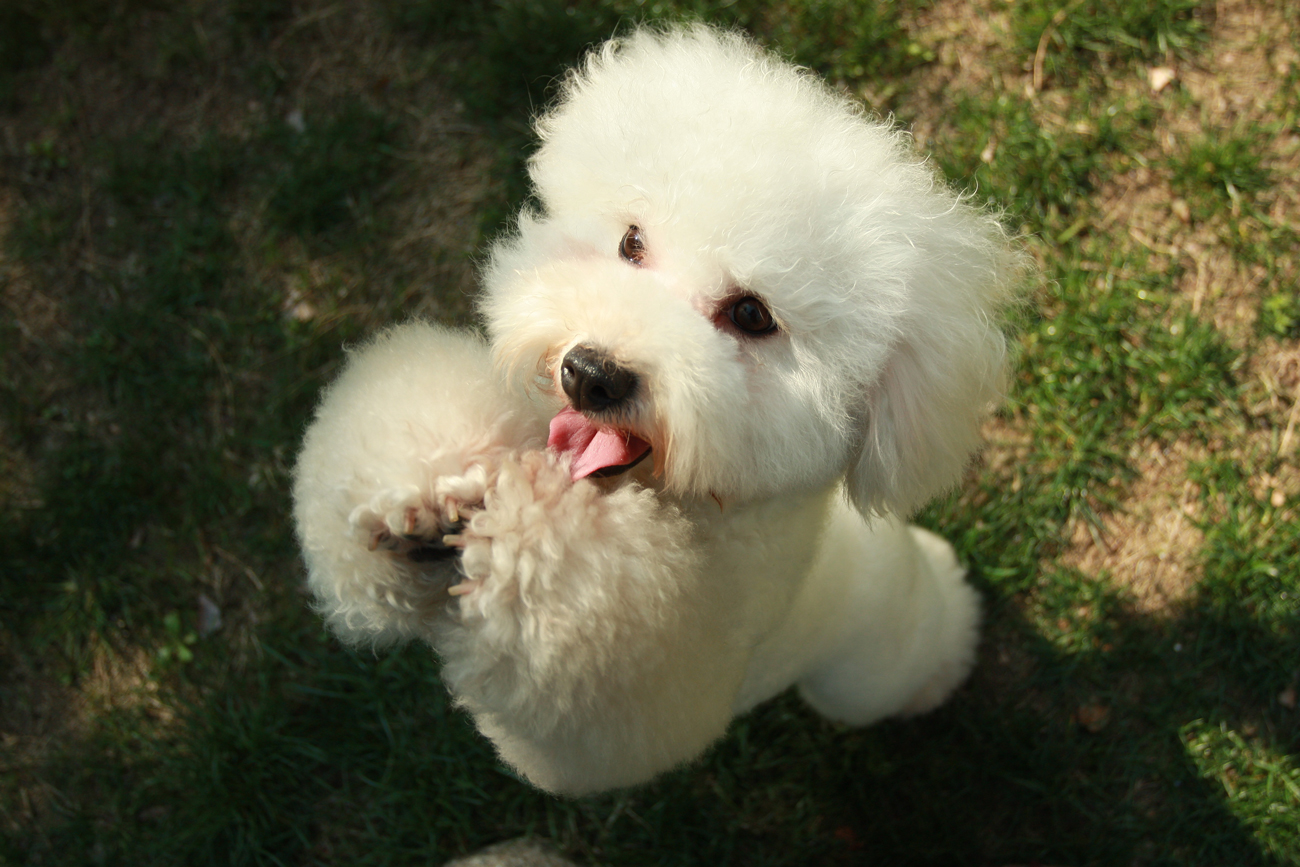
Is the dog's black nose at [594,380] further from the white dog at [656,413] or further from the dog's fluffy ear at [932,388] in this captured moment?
the dog's fluffy ear at [932,388]

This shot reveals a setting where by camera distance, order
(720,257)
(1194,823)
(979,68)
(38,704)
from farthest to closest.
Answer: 1. (979,68)
2. (38,704)
3. (1194,823)
4. (720,257)

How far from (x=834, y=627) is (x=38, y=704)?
2528 mm

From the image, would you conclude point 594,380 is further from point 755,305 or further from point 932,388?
point 932,388

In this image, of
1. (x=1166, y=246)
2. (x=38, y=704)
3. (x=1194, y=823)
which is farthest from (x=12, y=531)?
(x=1166, y=246)

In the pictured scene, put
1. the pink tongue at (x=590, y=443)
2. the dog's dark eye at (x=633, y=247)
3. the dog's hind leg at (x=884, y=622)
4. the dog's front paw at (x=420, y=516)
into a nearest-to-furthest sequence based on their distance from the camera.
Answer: the dog's front paw at (x=420, y=516)
the pink tongue at (x=590, y=443)
the dog's dark eye at (x=633, y=247)
the dog's hind leg at (x=884, y=622)

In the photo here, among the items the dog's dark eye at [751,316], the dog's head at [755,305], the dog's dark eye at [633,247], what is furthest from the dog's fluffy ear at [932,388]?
the dog's dark eye at [633,247]

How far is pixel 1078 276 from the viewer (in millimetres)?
2641

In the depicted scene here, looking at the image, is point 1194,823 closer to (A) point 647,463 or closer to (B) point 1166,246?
(B) point 1166,246

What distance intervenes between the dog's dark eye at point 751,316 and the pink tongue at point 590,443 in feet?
0.91

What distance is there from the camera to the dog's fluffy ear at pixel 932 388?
137cm

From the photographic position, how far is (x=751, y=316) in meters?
1.38

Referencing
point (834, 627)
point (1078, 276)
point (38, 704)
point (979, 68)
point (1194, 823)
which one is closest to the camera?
point (834, 627)

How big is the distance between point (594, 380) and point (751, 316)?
34 centimetres

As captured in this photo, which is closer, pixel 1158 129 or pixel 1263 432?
pixel 1263 432
